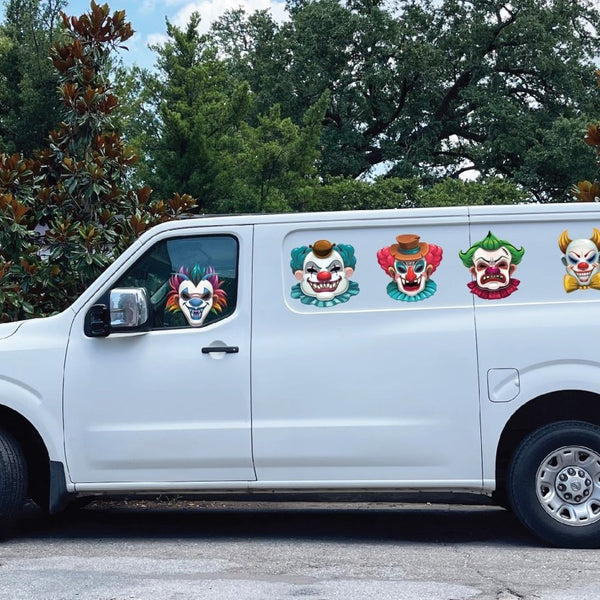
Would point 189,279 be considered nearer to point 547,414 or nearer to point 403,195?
point 547,414

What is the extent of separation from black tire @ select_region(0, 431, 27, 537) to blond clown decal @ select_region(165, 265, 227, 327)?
131cm

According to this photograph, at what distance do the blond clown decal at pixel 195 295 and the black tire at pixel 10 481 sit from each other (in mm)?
1307

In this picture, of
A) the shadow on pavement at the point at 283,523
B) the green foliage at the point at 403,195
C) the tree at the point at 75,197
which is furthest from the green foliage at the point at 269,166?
the shadow on pavement at the point at 283,523

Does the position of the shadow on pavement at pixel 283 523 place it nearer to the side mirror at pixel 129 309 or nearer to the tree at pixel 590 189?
the side mirror at pixel 129 309

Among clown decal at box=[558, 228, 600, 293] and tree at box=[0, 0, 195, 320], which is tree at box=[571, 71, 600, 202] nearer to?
clown decal at box=[558, 228, 600, 293]

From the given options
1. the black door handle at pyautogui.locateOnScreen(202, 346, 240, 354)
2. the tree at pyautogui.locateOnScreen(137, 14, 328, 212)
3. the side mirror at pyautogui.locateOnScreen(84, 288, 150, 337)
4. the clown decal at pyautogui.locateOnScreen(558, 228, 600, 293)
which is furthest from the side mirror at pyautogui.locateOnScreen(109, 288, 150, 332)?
the tree at pyautogui.locateOnScreen(137, 14, 328, 212)

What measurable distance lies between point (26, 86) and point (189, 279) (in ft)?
67.2

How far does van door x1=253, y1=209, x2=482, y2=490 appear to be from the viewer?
6.43 m

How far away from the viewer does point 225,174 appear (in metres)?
25.7

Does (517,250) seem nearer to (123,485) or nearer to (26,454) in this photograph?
(123,485)

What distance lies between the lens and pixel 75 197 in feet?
33.6

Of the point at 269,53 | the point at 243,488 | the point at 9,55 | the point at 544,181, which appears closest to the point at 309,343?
the point at 243,488

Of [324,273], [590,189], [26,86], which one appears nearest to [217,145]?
[26,86]

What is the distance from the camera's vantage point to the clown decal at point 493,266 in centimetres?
653
